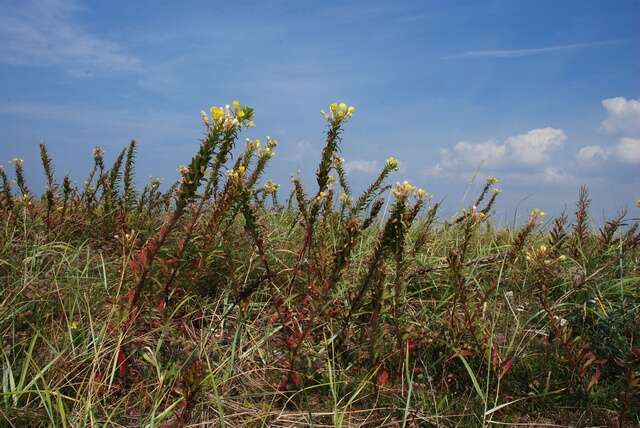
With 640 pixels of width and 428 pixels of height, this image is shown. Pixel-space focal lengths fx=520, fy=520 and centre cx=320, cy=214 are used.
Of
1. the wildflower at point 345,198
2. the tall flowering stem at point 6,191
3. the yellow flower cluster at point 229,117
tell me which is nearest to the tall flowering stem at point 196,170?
the yellow flower cluster at point 229,117

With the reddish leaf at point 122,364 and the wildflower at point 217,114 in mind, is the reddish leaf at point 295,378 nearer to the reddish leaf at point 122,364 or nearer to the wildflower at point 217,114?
the reddish leaf at point 122,364

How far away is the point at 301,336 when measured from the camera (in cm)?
241

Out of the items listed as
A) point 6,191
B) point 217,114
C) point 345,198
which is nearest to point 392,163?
point 345,198

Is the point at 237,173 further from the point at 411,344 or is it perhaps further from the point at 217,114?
the point at 411,344

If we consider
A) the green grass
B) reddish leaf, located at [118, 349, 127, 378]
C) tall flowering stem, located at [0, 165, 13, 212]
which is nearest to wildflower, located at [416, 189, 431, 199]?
the green grass

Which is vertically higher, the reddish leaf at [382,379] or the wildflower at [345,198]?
the wildflower at [345,198]

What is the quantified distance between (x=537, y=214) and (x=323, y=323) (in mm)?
1399

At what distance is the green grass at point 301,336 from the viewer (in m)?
2.40

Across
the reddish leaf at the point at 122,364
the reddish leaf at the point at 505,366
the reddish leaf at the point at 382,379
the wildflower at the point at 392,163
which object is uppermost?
the wildflower at the point at 392,163

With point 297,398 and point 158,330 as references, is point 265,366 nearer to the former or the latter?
point 297,398

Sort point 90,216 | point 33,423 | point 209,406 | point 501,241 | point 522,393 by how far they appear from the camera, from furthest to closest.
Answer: point 501,241
point 90,216
point 522,393
point 209,406
point 33,423

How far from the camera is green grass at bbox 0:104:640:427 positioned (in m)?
2.40

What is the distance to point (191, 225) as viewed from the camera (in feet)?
8.48

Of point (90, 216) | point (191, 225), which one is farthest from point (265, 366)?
point (90, 216)
